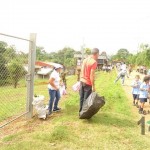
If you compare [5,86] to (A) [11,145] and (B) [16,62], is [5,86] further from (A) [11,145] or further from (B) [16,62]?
(A) [11,145]

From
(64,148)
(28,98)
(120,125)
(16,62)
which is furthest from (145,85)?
(64,148)

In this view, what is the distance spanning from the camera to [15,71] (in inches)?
321

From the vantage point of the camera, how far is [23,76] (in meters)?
8.77

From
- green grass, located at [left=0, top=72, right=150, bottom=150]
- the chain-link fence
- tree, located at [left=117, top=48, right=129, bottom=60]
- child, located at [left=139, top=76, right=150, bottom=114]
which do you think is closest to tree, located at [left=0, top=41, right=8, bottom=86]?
the chain-link fence

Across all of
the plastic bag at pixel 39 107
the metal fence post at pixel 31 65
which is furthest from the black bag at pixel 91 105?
the metal fence post at pixel 31 65

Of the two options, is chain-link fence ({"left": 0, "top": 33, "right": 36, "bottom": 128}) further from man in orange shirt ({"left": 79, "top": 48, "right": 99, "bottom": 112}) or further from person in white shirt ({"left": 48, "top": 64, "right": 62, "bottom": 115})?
man in orange shirt ({"left": 79, "top": 48, "right": 99, "bottom": 112})

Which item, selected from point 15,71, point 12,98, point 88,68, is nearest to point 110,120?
point 88,68

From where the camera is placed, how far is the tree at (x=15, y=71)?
7.85 meters

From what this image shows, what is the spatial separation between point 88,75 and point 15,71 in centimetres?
182

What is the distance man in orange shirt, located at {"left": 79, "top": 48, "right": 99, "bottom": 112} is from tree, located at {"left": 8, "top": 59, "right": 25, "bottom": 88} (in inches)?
62.8

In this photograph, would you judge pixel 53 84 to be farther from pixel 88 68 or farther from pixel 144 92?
pixel 144 92

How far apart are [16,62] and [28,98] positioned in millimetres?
1272

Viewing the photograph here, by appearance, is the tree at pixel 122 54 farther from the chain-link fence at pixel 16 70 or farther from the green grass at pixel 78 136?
the green grass at pixel 78 136

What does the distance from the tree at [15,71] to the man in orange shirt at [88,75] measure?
160 centimetres
